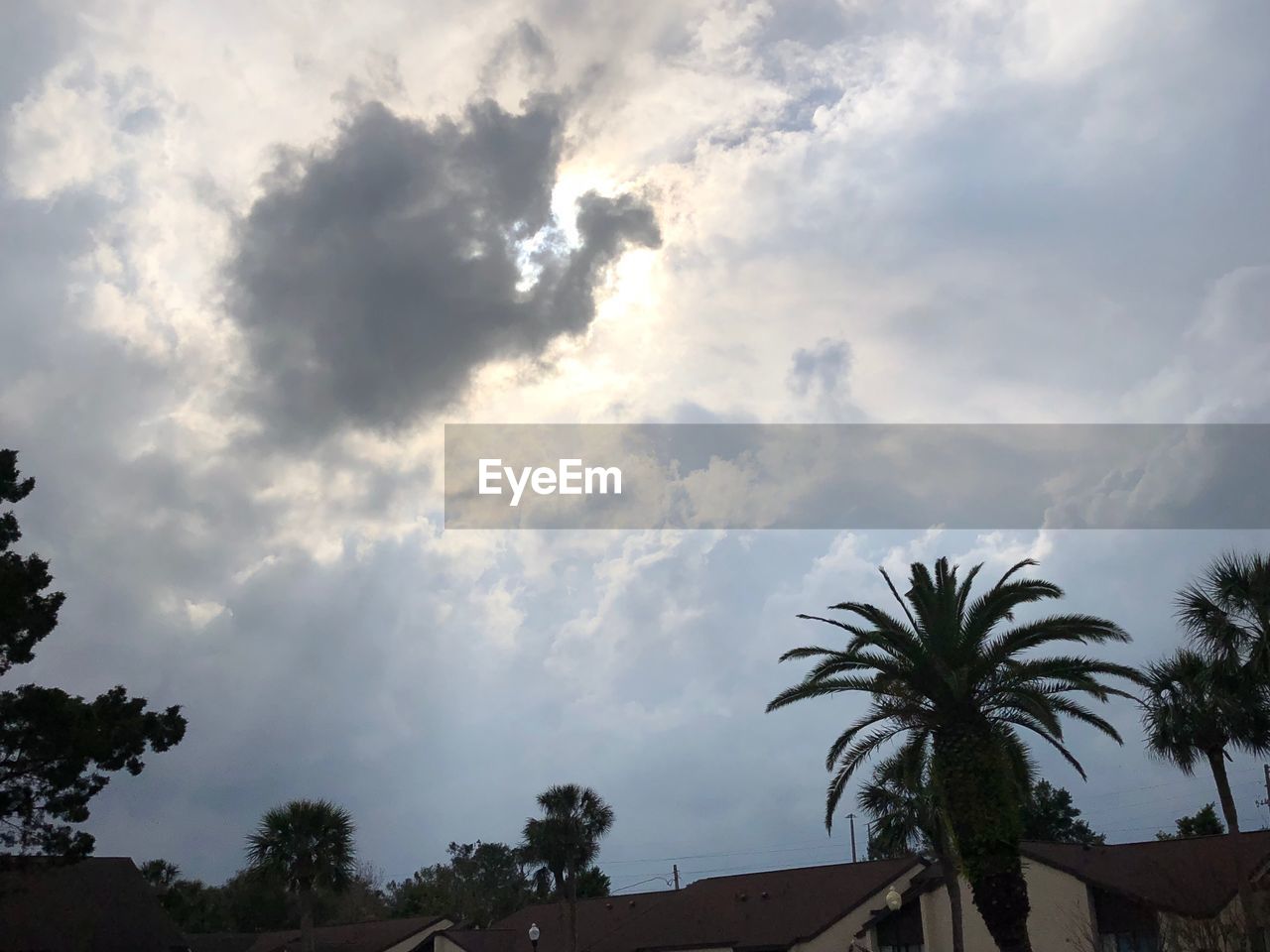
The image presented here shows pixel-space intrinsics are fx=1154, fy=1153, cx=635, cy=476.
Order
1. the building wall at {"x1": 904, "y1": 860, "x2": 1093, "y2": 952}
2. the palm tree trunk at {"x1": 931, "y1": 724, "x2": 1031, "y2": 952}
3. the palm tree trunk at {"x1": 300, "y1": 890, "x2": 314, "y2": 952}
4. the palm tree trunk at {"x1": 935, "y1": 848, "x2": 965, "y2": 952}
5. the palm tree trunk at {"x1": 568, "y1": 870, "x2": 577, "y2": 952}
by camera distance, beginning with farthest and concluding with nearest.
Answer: the palm tree trunk at {"x1": 568, "y1": 870, "x2": 577, "y2": 952}
the palm tree trunk at {"x1": 300, "y1": 890, "x2": 314, "y2": 952}
the building wall at {"x1": 904, "y1": 860, "x2": 1093, "y2": 952}
the palm tree trunk at {"x1": 935, "y1": 848, "x2": 965, "y2": 952}
the palm tree trunk at {"x1": 931, "y1": 724, "x2": 1031, "y2": 952}

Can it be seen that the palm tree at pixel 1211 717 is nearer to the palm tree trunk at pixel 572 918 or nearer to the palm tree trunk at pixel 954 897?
the palm tree trunk at pixel 954 897

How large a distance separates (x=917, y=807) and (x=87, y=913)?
32443 mm

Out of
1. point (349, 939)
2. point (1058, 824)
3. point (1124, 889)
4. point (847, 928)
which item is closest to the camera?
point (1124, 889)

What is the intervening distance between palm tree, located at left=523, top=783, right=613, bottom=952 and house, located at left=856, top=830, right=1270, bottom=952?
20.8 m

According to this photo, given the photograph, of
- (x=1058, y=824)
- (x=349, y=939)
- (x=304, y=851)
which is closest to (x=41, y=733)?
(x=304, y=851)

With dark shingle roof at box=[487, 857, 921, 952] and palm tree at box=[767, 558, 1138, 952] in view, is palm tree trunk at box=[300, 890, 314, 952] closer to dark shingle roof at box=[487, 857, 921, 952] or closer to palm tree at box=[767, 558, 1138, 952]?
dark shingle roof at box=[487, 857, 921, 952]

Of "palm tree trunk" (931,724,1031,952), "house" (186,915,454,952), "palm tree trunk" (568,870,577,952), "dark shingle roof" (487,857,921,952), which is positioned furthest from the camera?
"house" (186,915,454,952)

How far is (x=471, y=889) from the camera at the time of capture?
121 metres

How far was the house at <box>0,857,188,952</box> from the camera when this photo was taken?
42594 millimetres

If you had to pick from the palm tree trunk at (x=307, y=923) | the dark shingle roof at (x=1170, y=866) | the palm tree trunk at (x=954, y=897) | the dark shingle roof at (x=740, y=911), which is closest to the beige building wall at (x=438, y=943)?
the dark shingle roof at (x=740, y=911)

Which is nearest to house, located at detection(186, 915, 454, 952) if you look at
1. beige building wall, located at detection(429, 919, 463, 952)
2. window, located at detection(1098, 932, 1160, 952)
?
beige building wall, located at detection(429, 919, 463, 952)

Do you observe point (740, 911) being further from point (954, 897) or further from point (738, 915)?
point (954, 897)

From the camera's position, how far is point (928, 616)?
87.6 ft

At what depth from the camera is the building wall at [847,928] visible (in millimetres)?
45656
